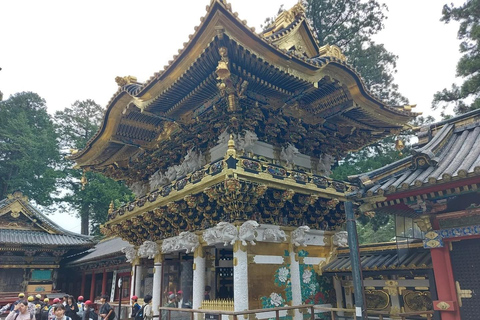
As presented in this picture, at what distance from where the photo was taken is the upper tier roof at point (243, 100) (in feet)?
29.3

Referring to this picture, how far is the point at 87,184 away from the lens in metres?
33.1

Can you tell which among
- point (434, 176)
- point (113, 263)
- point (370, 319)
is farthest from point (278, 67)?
point (113, 263)

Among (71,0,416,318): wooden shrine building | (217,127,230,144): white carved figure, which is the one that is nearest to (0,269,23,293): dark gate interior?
(71,0,416,318): wooden shrine building

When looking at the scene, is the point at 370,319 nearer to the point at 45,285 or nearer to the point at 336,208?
the point at 336,208

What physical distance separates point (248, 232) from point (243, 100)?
388 cm

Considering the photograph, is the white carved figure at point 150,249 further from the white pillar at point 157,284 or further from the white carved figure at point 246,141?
the white carved figure at point 246,141

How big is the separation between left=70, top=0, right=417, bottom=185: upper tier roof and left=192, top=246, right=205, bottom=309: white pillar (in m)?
3.66

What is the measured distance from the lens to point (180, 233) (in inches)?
471

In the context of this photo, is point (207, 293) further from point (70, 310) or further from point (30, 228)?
point (30, 228)

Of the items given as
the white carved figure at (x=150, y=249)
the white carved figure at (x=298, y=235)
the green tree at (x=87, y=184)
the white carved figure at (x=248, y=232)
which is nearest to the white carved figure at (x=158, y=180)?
the white carved figure at (x=150, y=249)

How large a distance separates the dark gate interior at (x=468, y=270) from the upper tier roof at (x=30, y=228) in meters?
24.1

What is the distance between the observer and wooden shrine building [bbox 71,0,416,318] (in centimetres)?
927

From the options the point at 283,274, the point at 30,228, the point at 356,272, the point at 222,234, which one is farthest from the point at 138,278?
the point at 30,228

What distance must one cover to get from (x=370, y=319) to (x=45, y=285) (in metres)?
22.4
